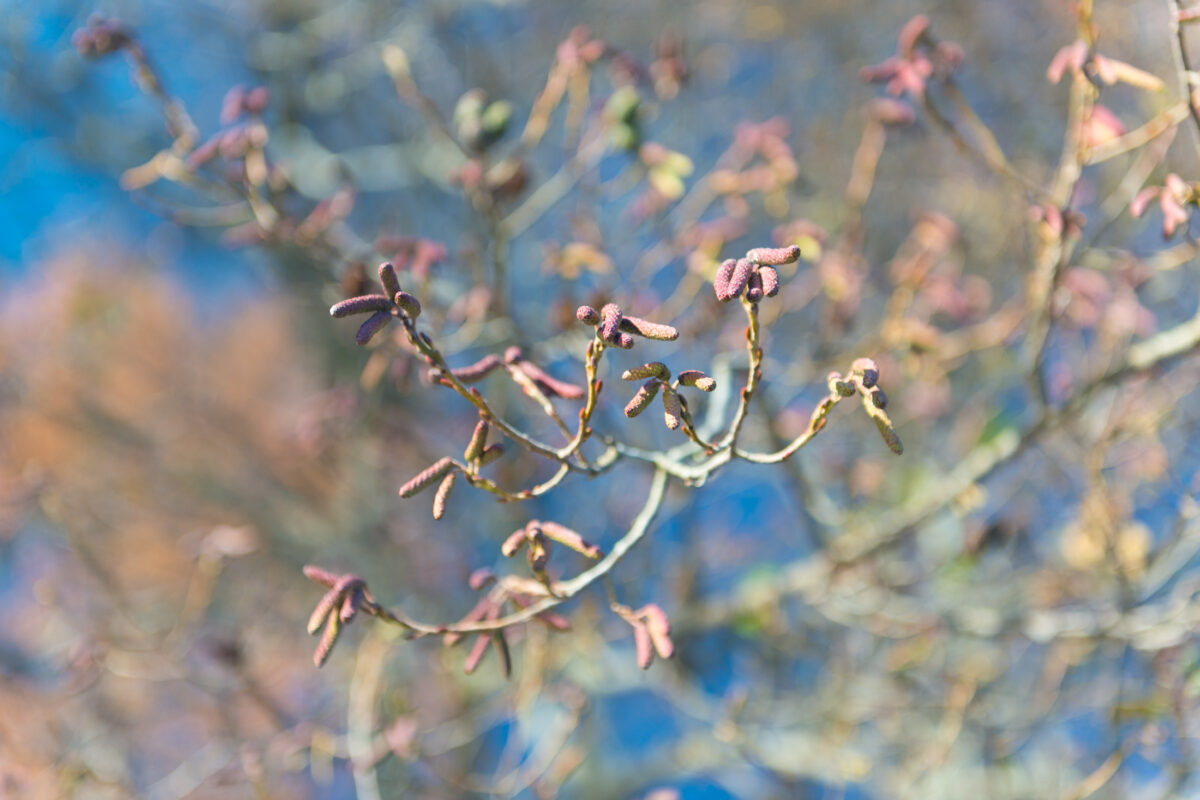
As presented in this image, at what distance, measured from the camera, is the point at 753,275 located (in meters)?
1.10

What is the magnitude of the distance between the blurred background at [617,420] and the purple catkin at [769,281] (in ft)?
2.29

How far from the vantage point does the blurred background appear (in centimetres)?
217

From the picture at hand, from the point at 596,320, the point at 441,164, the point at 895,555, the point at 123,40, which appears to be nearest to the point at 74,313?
the point at 441,164

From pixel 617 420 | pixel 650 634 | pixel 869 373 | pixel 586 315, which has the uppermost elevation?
pixel 586 315

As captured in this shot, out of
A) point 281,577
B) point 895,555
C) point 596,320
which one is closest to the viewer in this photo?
point 596,320

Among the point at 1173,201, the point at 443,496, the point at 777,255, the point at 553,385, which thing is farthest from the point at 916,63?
the point at 443,496

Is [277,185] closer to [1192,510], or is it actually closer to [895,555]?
[1192,510]

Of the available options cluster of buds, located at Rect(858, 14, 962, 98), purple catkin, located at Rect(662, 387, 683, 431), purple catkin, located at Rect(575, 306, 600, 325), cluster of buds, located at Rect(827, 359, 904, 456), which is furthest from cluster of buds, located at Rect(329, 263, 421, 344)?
cluster of buds, located at Rect(858, 14, 962, 98)

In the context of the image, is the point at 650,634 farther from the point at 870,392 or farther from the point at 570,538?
the point at 870,392

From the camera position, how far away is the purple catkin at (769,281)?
3.43 feet

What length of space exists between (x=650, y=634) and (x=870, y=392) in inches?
20.8

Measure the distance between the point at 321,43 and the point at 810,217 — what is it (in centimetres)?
391

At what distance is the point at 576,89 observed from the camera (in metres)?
2.23

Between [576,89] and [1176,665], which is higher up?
[576,89]
